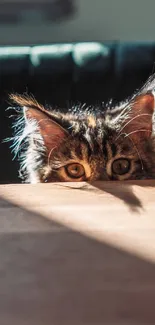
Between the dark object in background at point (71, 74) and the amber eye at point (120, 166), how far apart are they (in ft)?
2.44

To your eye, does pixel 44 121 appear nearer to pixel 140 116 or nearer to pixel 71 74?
pixel 140 116

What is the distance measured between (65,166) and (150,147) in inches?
8.3

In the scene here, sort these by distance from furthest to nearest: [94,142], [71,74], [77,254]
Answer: [71,74] < [94,142] < [77,254]

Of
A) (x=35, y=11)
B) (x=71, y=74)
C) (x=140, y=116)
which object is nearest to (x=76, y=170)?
(x=140, y=116)

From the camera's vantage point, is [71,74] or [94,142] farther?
[71,74]

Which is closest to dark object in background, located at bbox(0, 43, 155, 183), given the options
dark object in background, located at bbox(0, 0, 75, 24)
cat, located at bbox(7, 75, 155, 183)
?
dark object in background, located at bbox(0, 0, 75, 24)

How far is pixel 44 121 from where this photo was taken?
1.17 m

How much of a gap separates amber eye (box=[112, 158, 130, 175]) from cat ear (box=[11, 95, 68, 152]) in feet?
0.43

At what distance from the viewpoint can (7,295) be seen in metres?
0.61

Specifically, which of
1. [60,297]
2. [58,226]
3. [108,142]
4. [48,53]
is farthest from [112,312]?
[48,53]

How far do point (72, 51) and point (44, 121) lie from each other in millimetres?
853

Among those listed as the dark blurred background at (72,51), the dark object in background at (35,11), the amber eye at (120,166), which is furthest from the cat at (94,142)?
the dark object in background at (35,11)

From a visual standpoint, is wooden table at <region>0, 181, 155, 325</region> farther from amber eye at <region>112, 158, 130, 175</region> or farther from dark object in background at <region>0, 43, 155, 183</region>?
dark object in background at <region>0, 43, 155, 183</region>

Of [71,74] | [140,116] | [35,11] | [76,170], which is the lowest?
[76,170]
